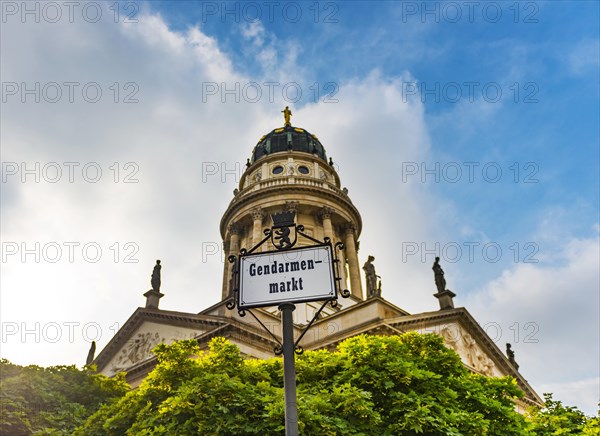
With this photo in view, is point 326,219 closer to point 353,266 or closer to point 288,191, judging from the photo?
point 288,191

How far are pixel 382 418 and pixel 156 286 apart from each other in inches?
873

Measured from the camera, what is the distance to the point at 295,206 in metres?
42.3

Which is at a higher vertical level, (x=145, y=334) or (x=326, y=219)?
(x=326, y=219)

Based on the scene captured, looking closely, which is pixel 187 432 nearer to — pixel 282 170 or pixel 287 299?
pixel 287 299

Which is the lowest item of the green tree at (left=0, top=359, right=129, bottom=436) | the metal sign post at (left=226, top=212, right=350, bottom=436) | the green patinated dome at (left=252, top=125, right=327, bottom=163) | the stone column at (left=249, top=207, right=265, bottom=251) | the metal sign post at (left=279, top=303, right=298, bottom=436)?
the metal sign post at (left=279, top=303, right=298, bottom=436)

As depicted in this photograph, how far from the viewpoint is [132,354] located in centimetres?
3095

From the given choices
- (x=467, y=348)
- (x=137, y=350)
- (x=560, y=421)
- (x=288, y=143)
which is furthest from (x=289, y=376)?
(x=288, y=143)

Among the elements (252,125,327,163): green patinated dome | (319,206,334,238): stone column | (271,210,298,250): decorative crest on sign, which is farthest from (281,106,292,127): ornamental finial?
(271,210,298,250): decorative crest on sign

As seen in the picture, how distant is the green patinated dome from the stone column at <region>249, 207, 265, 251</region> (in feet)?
31.3

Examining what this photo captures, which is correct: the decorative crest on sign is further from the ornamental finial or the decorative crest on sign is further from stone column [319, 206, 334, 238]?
the ornamental finial

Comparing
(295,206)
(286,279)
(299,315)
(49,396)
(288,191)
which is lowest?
(286,279)

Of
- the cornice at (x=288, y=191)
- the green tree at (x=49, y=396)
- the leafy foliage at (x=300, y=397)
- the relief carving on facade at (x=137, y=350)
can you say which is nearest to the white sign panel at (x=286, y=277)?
the leafy foliage at (x=300, y=397)

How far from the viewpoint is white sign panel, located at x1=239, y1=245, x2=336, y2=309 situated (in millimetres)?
5906

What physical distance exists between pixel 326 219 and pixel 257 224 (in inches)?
240
